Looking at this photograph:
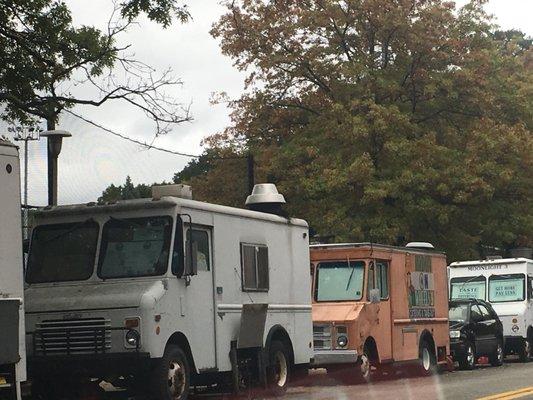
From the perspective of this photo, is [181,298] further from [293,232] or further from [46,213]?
[293,232]

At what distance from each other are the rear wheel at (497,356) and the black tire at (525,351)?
2530 millimetres

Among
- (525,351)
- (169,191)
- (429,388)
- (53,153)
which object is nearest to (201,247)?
(169,191)

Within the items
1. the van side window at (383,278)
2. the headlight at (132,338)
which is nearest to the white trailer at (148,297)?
the headlight at (132,338)

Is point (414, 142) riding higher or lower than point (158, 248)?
higher

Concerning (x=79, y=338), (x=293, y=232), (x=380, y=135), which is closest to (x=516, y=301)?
(x=380, y=135)

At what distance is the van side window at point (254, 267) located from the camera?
1875 cm

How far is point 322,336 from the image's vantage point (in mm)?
22781

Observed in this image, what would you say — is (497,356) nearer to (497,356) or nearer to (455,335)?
(497,356)

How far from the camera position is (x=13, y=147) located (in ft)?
44.5

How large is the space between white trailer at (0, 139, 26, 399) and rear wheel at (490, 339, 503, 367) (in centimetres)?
1866

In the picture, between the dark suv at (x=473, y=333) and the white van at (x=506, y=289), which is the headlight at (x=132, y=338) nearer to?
the dark suv at (x=473, y=333)

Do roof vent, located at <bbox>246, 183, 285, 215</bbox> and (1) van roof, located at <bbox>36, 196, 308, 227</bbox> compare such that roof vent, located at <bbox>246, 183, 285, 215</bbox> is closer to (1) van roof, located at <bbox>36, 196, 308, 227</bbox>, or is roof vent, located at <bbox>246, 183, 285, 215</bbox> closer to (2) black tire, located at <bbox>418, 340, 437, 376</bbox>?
(1) van roof, located at <bbox>36, 196, 308, 227</bbox>

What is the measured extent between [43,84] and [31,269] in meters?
3.96

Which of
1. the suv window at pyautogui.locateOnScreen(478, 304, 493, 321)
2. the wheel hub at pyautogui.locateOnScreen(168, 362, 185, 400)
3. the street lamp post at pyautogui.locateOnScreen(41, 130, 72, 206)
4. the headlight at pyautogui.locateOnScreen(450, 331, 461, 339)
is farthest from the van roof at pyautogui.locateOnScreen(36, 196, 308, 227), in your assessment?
the suv window at pyautogui.locateOnScreen(478, 304, 493, 321)
